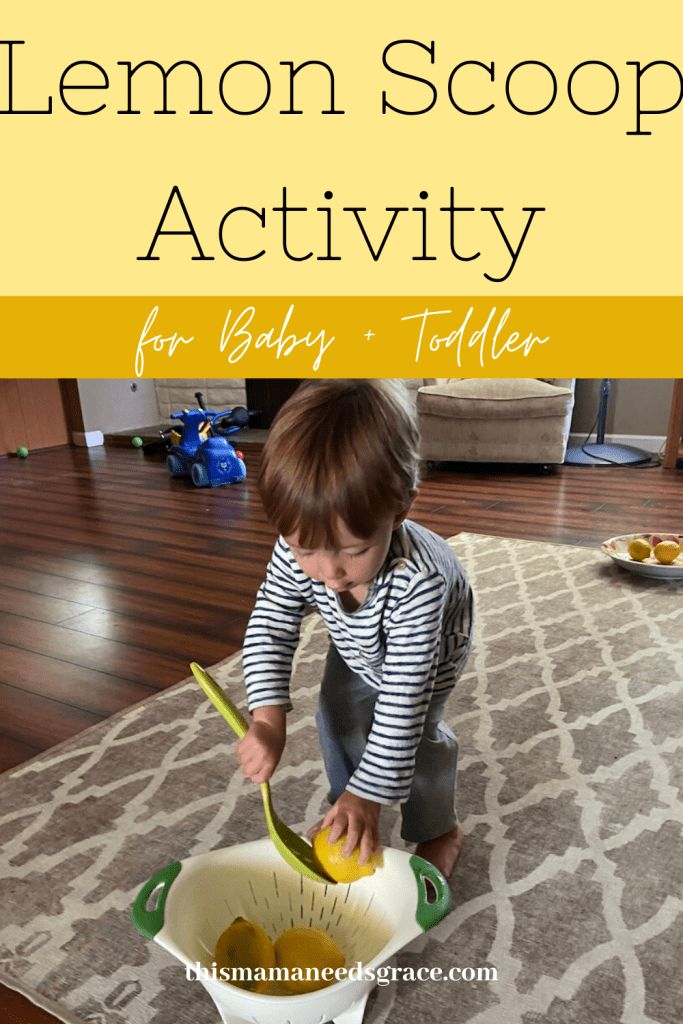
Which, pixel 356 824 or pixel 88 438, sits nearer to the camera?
pixel 356 824

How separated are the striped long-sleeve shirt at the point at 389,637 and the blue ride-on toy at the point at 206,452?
90.2 inches

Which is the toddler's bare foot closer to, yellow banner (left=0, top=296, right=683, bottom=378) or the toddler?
the toddler

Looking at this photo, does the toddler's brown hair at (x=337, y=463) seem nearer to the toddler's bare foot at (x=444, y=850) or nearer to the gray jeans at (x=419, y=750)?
the gray jeans at (x=419, y=750)

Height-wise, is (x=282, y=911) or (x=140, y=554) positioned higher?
(x=282, y=911)

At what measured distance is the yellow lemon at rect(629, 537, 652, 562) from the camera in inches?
73.4

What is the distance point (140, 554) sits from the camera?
2211 mm

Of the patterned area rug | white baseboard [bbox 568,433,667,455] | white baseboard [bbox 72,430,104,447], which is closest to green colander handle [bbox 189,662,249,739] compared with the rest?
the patterned area rug

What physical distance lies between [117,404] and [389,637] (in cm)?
412

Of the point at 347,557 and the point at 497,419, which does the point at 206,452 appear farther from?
the point at 347,557

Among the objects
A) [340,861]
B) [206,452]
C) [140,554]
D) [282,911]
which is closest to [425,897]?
[340,861]

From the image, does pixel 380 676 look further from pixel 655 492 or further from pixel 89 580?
pixel 655 492

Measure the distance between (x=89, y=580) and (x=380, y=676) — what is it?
1.34m
